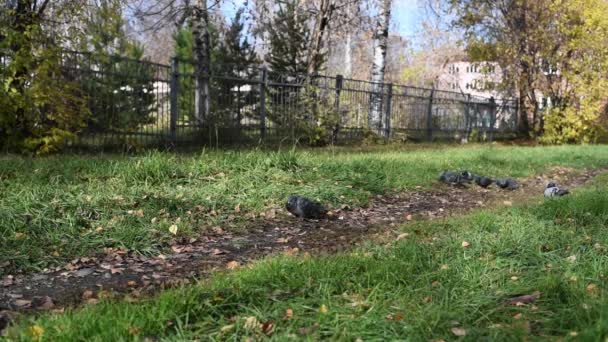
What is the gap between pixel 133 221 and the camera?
502 cm

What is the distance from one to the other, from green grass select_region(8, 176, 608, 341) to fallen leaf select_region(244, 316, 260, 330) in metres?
0.02

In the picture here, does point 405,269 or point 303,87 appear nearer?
point 405,269

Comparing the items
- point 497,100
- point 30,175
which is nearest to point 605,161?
point 497,100

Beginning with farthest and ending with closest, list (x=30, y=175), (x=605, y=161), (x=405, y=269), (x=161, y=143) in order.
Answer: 1. (x=605, y=161)
2. (x=161, y=143)
3. (x=30, y=175)
4. (x=405, y=269)

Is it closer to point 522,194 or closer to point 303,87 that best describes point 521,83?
point 303,87

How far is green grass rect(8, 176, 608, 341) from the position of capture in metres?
2.67

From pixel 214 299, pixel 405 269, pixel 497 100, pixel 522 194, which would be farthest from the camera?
pixel 497 100

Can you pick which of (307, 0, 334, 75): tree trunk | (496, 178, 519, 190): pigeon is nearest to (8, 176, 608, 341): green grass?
(496, 178, 519, 190): pigeon

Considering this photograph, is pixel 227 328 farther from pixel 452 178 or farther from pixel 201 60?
pixel 201 60

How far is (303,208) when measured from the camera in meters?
5.89

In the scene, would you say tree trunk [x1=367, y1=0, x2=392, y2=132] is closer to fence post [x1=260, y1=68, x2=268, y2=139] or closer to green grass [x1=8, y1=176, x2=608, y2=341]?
fence post [x1=260, y1=68, x2=268, y2=139]

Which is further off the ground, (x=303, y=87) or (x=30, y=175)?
(x=303, y=87)

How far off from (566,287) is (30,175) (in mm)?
5502

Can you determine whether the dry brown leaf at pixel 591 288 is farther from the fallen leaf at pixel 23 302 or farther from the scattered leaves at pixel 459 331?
the fallen leaf at pixel 23 302
